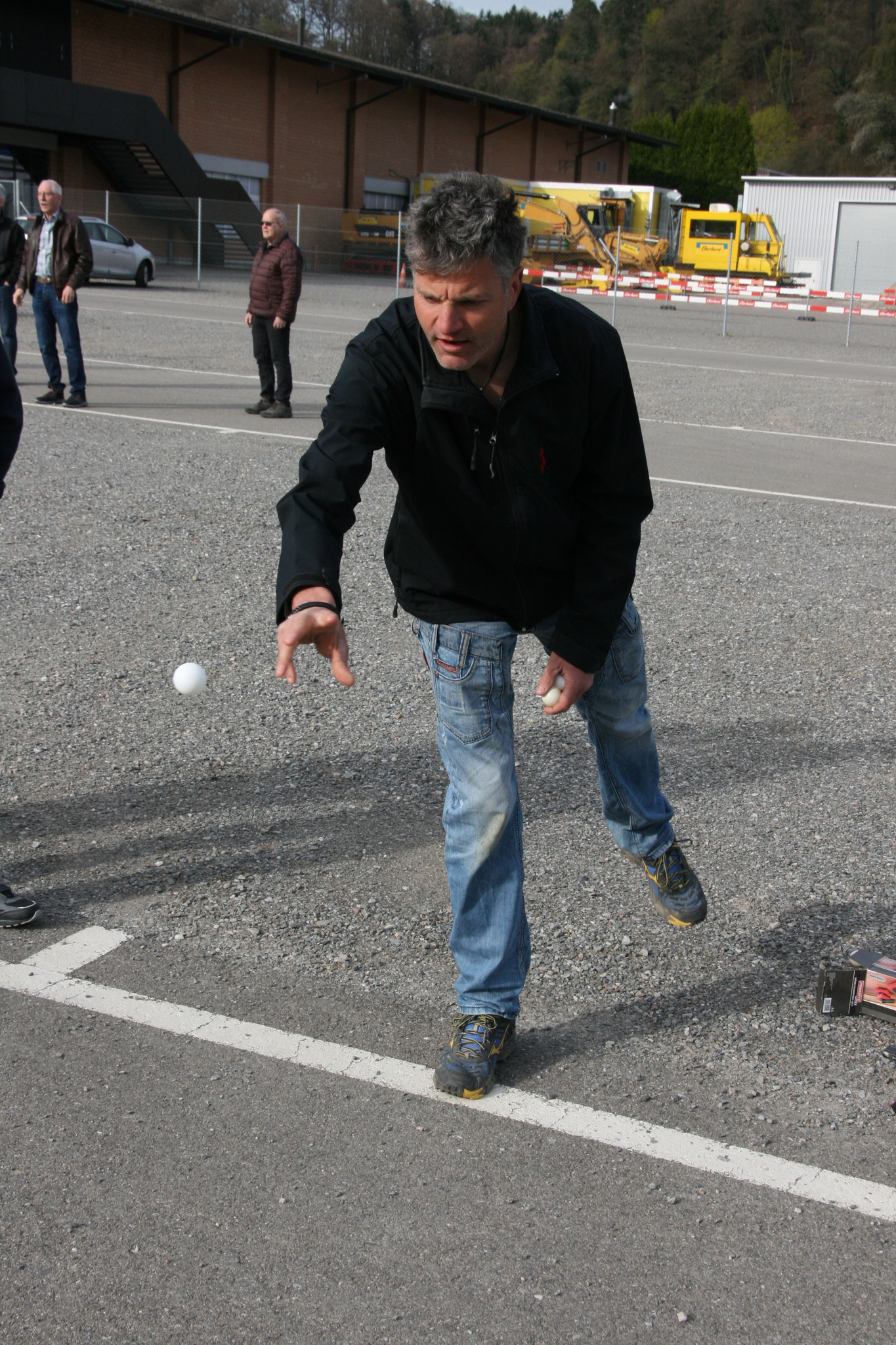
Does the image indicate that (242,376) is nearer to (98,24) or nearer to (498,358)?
(498,358)

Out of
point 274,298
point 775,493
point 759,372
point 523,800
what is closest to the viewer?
point 523,800

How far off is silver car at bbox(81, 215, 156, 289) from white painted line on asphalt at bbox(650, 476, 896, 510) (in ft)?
74.4

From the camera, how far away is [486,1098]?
293 centimetres

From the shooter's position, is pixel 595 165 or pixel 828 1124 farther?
pixel 595 165

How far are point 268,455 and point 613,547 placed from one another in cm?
838

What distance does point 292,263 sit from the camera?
1223 cm

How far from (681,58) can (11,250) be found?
12265cm

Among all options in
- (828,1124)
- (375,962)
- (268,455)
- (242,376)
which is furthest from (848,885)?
(242,376)

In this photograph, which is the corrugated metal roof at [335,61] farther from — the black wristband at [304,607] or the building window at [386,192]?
the black wristband at [304,607]

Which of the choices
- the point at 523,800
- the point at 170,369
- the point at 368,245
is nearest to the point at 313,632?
the point at 523,800

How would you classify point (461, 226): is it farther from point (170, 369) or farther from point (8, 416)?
point (170, 369)

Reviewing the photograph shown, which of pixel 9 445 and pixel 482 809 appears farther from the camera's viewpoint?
pixel 9 445

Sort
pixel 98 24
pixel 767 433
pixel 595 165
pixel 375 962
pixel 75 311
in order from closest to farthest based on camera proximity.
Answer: pixel 375 962 < pixel 75 311 < pixel 767 433 < pixel 98 24 < pixel 595 165

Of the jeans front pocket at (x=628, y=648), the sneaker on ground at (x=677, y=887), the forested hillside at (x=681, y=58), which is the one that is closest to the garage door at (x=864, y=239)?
the forested hillside at (x=681, y=58)
